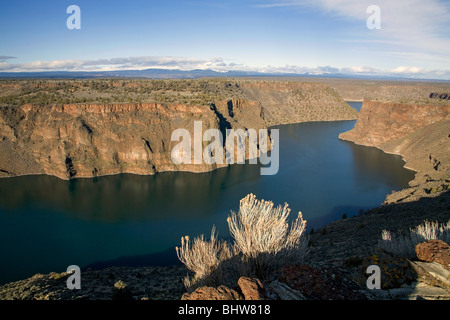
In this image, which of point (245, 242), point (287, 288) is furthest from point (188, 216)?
point (287, 288)

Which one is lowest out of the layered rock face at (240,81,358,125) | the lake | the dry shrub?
the lake

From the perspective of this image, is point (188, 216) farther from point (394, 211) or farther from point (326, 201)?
point (394, 211)

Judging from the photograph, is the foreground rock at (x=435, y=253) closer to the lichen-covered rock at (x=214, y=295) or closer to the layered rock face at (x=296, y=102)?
the lichen-covered rock at (x=214, y=295)

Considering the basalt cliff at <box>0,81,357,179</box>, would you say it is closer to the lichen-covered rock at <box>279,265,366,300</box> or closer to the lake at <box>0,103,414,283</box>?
the lake at <box>0,103,414,283</box>

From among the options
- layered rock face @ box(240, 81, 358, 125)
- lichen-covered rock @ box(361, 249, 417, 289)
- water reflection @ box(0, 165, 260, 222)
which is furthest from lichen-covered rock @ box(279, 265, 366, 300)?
layered rock face @ box(240, 81, 358, 125)

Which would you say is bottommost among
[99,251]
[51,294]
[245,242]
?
[99,251]

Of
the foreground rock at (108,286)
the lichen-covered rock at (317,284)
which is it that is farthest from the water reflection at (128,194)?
the lichen-covered rock at (317,284)
